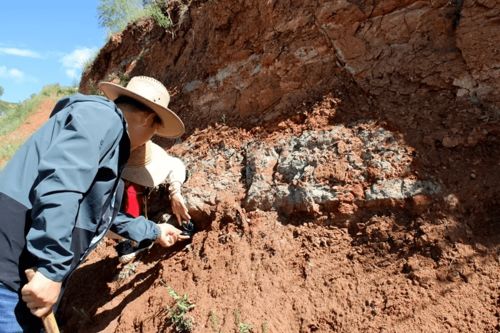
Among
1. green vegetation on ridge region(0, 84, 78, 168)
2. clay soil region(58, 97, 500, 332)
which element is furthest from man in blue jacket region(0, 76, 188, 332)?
green vegetation on ridge region(0, 84, 78, 168)

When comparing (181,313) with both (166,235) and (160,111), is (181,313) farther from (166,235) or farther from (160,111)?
(160,111)

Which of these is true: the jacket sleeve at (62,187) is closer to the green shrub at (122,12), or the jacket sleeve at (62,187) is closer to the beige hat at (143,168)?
the beige hat at (143,168)

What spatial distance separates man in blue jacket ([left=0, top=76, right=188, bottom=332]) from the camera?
168 centimetres

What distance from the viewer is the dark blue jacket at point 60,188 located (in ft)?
5.48

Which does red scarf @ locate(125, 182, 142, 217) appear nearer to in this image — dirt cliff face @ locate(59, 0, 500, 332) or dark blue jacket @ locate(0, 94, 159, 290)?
dirt cliff face @ locate(59, 0, 500, 332)

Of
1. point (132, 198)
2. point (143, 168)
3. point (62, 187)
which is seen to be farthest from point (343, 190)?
point (62, 187)

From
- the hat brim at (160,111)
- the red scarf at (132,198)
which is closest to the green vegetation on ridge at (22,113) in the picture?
the red scarf at (132,198)

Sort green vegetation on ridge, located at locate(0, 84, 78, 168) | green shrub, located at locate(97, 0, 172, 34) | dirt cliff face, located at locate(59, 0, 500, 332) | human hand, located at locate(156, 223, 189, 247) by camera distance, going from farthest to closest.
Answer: green vegetation on ridge, located at locate(0, 84, 78, 168)
green shrub, located at locate(97, 0, 172, 34)
human hand, located at locate(156, 223, 189, 247)
dirt cliff face, located at locate(59, 0, 500, 332)

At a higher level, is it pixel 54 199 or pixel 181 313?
pixel 54 199

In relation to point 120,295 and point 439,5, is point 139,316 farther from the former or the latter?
point 439,5

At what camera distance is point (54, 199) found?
65.3 inches

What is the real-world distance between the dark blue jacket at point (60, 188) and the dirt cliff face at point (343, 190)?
1.31 metres

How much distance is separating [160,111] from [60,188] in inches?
34.7

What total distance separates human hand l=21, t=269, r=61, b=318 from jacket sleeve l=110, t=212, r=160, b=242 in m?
0.82
